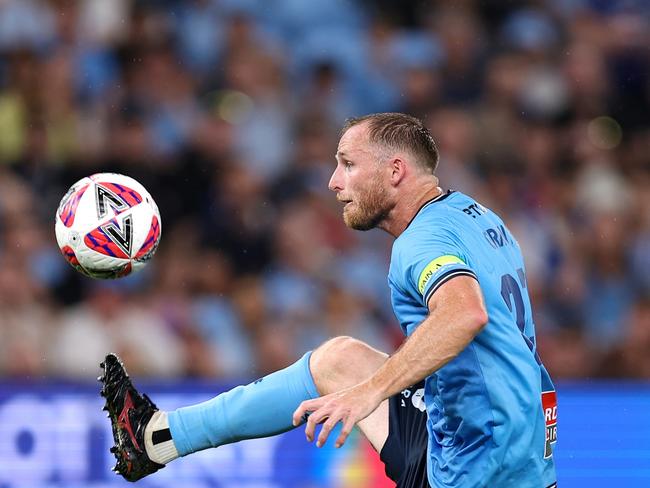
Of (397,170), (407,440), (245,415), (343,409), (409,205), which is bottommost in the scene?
(343,409)

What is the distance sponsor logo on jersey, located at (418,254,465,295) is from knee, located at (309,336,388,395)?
109cm

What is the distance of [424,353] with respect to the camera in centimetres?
465

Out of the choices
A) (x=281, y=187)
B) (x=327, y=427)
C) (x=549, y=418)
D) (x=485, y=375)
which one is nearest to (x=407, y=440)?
(x=549, y=418)

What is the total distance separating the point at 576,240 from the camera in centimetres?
1091

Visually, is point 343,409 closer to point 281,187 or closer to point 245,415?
point 245,415

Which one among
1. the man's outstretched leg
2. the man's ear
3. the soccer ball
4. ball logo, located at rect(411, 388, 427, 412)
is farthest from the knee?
the soccer ball

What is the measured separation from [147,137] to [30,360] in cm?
247

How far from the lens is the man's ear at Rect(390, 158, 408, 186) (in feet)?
17.9

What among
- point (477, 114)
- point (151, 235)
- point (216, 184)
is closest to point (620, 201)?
point (477, 114)

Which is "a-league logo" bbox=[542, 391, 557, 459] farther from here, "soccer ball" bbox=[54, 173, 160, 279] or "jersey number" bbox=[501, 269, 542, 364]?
"soccer ball" bbox=[54, 173, 160, 279]

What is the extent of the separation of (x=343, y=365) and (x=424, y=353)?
1.28 metres

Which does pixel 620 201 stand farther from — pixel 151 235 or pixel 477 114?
pixel 151 235

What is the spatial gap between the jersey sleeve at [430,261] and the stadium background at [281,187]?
385cm

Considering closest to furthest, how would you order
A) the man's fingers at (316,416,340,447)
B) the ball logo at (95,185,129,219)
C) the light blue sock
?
the man's fingers at (316,416,340,447)
the light blue sock
the ball logo at (95,185,129,219)
